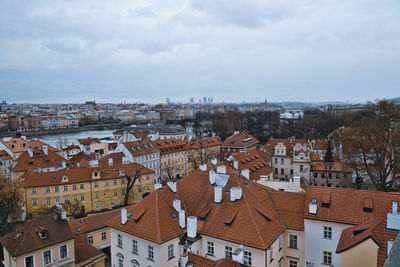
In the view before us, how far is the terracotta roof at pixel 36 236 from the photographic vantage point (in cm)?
1653

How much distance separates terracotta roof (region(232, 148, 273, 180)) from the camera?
128 ft

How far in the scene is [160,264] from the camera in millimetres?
16156

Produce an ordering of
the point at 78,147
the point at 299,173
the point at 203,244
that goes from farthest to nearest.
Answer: the point at 78,147
the point at 299,173
the point at 203,244

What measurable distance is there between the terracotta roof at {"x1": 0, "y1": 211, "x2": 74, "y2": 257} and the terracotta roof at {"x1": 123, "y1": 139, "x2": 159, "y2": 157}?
31248 millimetres

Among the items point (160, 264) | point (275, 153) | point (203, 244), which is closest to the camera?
point (160, 264)

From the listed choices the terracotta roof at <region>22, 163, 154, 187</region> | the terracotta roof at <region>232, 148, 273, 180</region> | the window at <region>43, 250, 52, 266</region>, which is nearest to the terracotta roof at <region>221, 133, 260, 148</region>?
the terracotta roof at <region>232, 148, 273, 180</region>

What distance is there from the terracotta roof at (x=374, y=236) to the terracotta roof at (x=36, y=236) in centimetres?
1563

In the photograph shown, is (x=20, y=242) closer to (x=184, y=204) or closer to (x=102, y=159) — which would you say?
(x=184, y=204)

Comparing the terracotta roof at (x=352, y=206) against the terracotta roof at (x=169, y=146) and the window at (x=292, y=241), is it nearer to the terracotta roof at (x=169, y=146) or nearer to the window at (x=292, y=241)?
the window at (x=292, y=241)

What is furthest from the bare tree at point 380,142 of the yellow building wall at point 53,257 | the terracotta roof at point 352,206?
the yellow building wall at point 53,257

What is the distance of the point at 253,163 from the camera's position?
135 feet

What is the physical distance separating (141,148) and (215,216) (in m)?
36.3

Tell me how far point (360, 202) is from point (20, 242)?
777 inches

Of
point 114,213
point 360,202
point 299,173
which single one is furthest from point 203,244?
point 299,173
